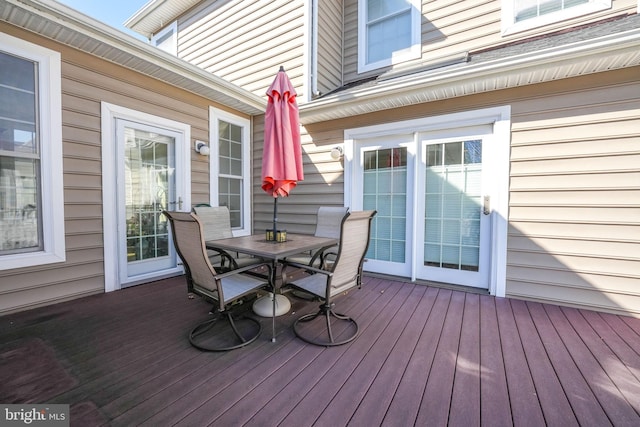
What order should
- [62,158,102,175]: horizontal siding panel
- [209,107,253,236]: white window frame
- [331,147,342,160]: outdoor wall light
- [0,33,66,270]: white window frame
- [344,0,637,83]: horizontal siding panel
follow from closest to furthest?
1. [0,33,66,270]: white window frame
2. [62,158,102,175]: horizontal siding panel
3. [344,0,637,83]: horizontal siding panel
4. [331,147,342,160]: outdoor wall light
5. [209,107,253,236]: white window frame

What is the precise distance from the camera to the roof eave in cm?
237

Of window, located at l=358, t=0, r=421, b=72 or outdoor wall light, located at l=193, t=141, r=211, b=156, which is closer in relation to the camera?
outdoor wall light, located at l=193, t=141, r=211, b=156

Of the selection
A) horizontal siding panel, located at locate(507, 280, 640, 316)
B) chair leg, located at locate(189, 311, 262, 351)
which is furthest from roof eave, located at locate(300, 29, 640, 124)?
chair leg, located at locate(189, 311, 262, 351)

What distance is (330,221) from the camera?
3389 mm

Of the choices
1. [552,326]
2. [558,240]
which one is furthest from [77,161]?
[558,240]

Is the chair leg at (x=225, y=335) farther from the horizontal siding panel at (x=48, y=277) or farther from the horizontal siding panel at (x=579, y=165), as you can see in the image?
the horizontal siding panel at (x=579, y=165)

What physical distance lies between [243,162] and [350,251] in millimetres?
3295

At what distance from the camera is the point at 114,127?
3178 mm

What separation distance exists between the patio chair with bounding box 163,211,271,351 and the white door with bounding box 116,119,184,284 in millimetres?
1712

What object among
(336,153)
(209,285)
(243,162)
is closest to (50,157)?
(209,285)

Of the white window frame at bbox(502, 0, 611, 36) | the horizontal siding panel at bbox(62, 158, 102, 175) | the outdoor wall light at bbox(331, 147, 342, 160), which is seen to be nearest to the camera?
the horizontal siding panel at bbox(62, 158, 102, 175)

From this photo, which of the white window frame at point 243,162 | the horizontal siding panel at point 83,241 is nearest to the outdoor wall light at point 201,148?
the white window frame at point 243,162

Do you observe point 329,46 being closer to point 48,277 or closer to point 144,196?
point 144,196

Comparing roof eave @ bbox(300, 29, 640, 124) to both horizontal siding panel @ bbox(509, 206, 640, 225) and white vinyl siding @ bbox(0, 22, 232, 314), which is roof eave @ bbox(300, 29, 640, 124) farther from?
white vinyl siding @ bbox(0, 22, 232, 314)
